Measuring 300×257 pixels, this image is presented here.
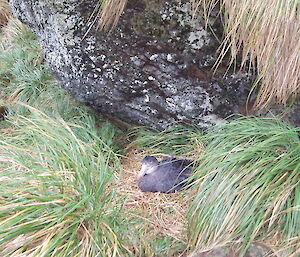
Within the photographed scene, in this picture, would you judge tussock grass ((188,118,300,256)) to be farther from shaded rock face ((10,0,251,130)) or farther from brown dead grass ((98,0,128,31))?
brown dead grass ((98,0,128,31))

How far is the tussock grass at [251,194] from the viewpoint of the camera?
2061 mm

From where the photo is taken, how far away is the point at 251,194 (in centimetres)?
217

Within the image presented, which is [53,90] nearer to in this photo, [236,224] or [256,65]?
[256,65]

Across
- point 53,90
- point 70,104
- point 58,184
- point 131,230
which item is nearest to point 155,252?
point 131,230

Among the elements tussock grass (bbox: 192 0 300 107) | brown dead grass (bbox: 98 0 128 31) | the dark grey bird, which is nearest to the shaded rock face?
brown dead grass (bbox: 98 0 128 31)

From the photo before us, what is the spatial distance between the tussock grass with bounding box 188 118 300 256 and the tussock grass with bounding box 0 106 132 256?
49cm

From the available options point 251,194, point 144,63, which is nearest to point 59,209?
point 251,194

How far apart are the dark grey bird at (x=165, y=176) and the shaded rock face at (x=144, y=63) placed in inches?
14.4

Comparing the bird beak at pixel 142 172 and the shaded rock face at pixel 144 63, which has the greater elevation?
the shaded rock face at pixel 144 63

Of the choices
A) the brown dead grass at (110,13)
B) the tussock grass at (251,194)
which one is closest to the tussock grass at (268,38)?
the tussock grass at (251,194)

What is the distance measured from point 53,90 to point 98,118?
93 centimetres

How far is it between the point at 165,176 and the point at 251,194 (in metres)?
0.88

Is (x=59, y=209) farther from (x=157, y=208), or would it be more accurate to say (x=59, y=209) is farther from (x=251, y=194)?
(x=251, y=194)

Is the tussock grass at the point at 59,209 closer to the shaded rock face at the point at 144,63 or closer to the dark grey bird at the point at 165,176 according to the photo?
Result: the dark grey bird at the point at 165,176
